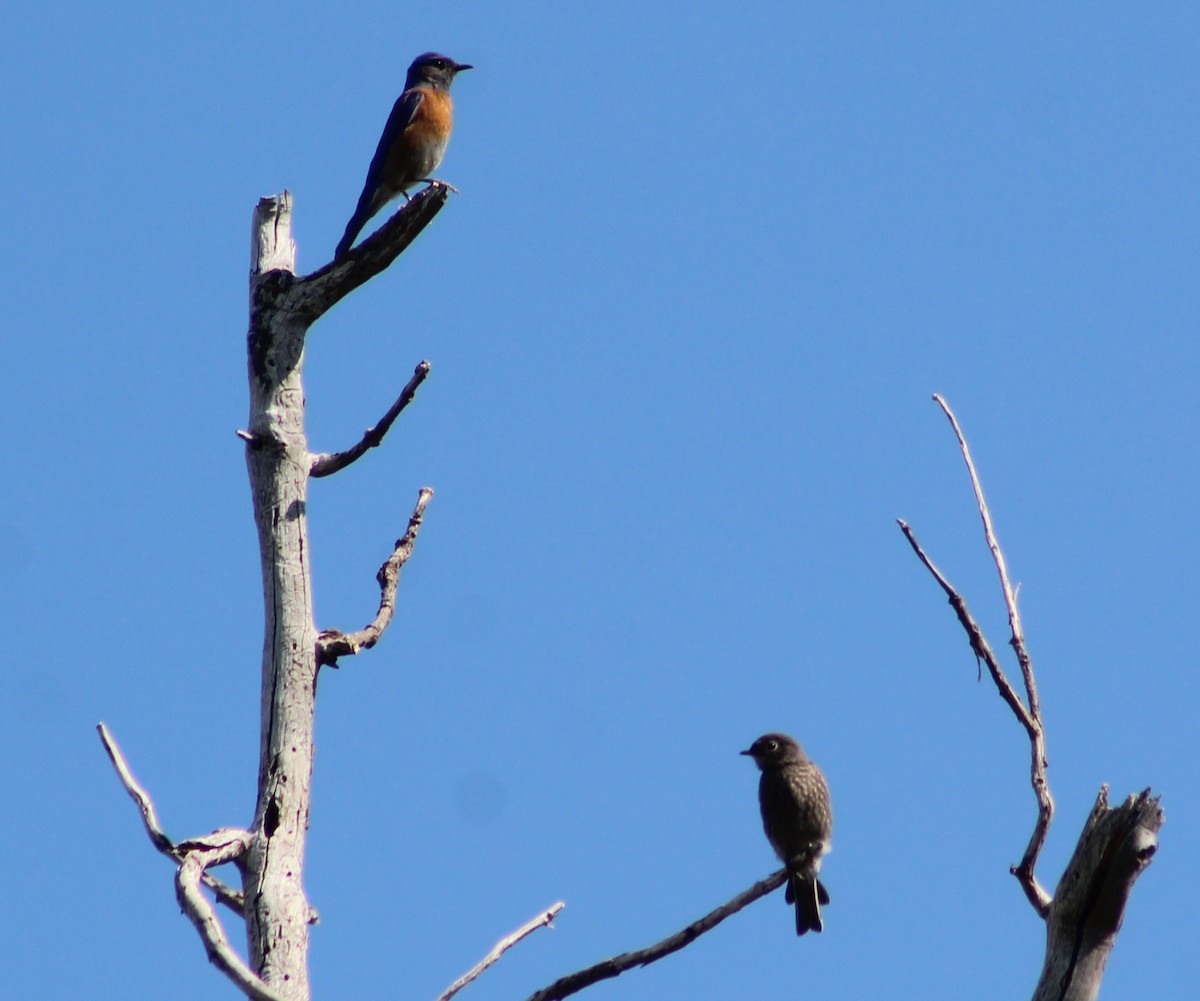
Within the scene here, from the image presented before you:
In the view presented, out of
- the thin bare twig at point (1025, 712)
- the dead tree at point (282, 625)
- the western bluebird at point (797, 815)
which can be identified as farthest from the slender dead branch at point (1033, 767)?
the western bluebird at point (797, 815)

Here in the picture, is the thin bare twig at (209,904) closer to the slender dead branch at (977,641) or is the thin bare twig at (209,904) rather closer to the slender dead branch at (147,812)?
the slender dead branch at (147,812)

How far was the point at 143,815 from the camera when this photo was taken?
4832mm

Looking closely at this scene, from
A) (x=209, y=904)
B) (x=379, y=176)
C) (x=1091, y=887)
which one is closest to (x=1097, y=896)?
(x=1091, y=887)

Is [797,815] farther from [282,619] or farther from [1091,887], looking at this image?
[1091,887]

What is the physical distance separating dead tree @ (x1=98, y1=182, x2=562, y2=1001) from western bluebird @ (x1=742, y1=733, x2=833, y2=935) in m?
3.49

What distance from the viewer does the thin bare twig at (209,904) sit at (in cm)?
420

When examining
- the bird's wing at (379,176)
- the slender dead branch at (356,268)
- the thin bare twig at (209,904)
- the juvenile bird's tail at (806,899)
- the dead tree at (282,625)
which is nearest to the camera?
the thin bare twig at (209,904)

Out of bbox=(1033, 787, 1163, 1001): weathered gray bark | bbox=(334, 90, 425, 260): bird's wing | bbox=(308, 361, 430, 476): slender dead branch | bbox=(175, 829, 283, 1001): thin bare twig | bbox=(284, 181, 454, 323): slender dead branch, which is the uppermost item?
bbox=(334, 90, 425, 260): bird's wing

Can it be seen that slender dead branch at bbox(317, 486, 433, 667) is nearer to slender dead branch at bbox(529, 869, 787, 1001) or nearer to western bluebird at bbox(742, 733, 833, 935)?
slender dead branch at bbox(529, 869, 787, 1001)

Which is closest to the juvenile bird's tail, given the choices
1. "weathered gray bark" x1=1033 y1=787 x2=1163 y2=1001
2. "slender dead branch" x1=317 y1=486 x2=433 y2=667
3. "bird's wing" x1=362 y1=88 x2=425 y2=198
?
"slender dead branch" x1=317 y1=486 x2=433 y2=667

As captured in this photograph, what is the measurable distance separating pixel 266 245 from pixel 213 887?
8.05ft

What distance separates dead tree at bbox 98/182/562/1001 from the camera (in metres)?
4.65

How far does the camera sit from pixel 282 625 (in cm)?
521

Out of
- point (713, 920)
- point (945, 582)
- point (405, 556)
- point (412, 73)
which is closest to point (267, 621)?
point (405, 556)
